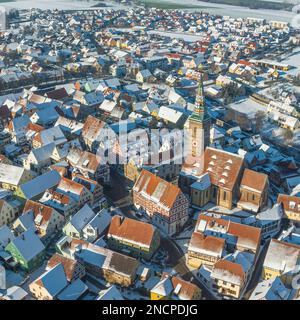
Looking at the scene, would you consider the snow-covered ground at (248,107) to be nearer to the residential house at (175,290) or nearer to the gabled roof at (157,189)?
the gabled roof at (157,189)

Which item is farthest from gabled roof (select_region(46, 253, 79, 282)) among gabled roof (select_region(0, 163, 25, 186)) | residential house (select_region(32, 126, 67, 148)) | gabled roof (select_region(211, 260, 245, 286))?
residential house (select_region(32, 126, 67, 148))

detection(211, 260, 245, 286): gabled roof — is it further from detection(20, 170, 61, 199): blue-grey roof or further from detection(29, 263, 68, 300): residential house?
detection(20, 170, 61, 199): blue-grey roof

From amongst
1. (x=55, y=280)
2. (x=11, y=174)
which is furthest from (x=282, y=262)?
(x=11, y=174)

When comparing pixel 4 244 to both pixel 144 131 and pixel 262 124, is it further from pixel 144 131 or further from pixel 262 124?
pixel 262 124

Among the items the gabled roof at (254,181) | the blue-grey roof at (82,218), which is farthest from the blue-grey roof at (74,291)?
the gabled roof at (254,181)

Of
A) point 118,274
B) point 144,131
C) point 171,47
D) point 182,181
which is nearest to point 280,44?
point 171,47
